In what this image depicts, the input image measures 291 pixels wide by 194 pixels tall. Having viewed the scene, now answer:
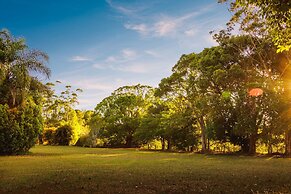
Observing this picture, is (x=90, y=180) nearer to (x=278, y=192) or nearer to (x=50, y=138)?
(x=278, y=192)

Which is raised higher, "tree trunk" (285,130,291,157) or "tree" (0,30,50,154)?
"tree" (0,30,50,154)

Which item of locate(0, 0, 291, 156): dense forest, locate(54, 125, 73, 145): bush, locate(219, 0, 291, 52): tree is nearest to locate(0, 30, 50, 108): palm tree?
locate(0, 0, 291, 156): dense forest

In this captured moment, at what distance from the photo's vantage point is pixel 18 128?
1005 inches

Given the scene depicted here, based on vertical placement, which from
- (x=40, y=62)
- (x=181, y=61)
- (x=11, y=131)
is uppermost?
(x=181, y=61)

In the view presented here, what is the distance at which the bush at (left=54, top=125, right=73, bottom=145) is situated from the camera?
5672 cm

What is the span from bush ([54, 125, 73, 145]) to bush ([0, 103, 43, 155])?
2931 centimetres

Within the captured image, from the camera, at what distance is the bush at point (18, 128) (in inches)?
988

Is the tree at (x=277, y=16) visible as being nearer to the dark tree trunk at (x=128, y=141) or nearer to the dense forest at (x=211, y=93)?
the dense forest at (x=211, y=93)

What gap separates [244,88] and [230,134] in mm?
8645

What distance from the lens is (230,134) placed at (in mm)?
35906

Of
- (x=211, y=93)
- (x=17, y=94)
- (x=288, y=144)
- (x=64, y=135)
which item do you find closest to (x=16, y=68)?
(x=17, y=94)

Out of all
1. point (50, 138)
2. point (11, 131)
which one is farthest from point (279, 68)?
point (50, 138)

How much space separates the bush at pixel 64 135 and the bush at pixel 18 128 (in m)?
29.3

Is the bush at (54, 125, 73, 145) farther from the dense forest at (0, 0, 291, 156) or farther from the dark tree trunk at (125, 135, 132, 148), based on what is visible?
the dense forest at (0, 0, 291, 156)
